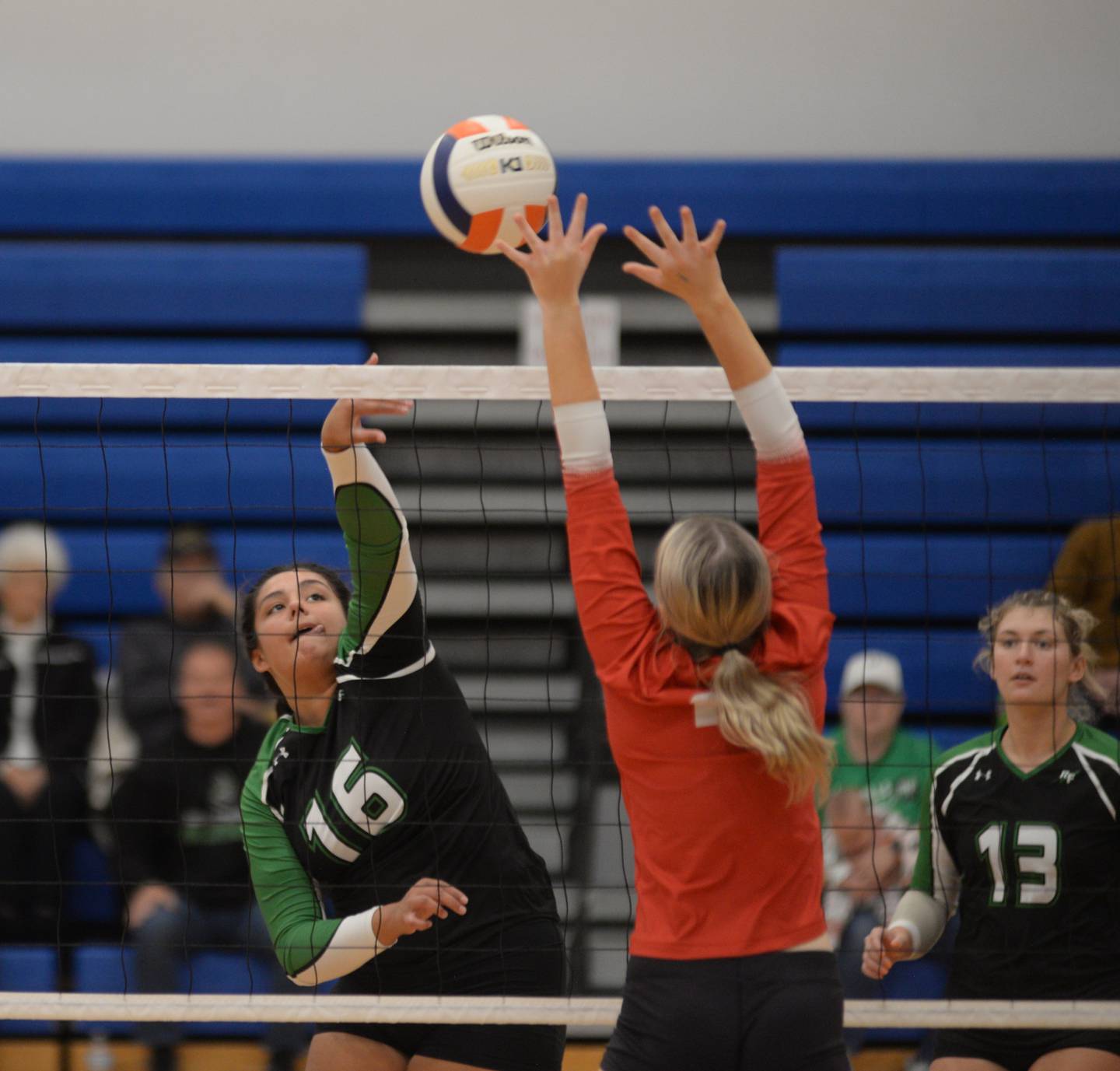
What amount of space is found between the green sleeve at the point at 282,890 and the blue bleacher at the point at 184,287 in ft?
11.4

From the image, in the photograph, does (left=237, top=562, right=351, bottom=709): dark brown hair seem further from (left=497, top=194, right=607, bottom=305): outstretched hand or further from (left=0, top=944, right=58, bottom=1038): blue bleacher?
(left=0, top=944, right=58, bottom=1038): blue bleacher

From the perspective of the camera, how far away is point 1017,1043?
3342mm

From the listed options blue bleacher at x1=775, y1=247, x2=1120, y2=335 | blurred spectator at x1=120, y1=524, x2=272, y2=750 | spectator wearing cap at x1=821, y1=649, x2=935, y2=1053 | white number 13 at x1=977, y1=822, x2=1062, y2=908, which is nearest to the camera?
white number 13 at x1=977, y1=822, x2=1062, y2=908

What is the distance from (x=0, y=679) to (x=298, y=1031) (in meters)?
1.60

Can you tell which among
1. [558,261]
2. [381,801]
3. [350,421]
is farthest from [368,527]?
[558,261]

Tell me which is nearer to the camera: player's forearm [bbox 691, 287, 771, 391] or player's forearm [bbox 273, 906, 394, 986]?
player's forearm [bbox 691, 287, 771, 391]

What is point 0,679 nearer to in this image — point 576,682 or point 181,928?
point 181,928

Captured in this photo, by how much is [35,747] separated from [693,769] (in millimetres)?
3615

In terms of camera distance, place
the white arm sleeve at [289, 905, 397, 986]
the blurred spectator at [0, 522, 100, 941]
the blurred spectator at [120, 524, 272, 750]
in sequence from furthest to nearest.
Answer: the blurred spectator at [120, 524, 272, 750]
the blurred spectator at [0, 522, 100, 941]
the white arm sleeve at [289, 905, 397, 986]

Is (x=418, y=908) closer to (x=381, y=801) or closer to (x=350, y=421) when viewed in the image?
(x=381, y=801)

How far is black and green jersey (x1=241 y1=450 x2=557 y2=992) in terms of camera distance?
3.05 metres

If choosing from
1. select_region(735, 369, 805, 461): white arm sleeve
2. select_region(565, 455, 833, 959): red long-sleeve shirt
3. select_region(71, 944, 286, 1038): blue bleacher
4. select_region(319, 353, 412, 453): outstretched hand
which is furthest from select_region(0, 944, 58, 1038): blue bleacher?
A: select_region(735, 369, 805, 461): white arm sleeve

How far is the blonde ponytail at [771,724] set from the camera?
2.21 m

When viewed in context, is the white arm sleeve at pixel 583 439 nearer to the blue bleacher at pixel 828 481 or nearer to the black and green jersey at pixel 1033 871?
the black and green jersey at pixel 1033 871
